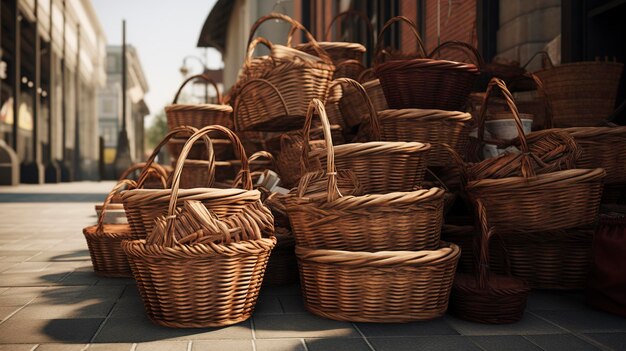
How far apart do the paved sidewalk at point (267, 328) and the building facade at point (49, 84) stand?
16.5m

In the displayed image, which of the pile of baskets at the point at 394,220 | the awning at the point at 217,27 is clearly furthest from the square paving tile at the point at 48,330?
the awning at the point at 217,27

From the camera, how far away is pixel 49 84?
76.8 feet

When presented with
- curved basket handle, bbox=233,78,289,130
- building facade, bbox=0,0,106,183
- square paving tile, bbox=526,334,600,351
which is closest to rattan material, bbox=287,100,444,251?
square paving tile, bbox=526,334,600,351

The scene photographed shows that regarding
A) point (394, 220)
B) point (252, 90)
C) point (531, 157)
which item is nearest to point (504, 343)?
point (394, 220)

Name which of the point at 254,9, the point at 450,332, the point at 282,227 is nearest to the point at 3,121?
the point at 254,9

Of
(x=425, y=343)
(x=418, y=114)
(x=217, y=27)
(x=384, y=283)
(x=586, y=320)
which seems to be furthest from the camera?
(x=217, y=27)

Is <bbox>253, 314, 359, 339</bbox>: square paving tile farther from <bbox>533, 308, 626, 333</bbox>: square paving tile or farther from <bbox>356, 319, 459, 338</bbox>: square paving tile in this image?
<bbox>533, 308, 626, 333</bbox>: square paving tile

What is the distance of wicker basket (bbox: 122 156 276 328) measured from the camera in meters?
2.71

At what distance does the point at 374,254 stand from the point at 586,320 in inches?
43.6

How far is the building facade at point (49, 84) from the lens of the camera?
67.1 ft

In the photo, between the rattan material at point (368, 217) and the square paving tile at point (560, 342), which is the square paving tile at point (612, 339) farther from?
the rattan material at point (368, 217)

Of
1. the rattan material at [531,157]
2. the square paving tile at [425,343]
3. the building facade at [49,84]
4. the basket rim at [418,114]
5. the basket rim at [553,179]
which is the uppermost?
the building facade at [49,84]

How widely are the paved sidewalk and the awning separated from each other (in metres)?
23.2

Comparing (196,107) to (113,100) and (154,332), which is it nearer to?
(154,332)
